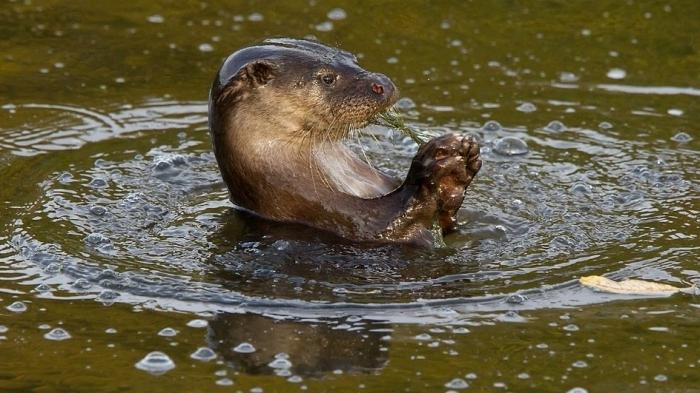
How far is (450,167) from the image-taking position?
5.30 metres

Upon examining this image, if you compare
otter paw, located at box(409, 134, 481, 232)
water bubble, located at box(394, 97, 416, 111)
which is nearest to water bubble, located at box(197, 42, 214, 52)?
water bubble, located at box(394, 97, 416, 111)

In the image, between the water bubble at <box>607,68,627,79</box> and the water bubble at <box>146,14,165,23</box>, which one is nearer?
the water bubble at <box>607,68,627,79</box>

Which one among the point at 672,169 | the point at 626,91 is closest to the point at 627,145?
the point at 672,169

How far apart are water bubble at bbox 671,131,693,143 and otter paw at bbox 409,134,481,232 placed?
1.73m

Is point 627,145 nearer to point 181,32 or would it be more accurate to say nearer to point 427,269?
point 427,269

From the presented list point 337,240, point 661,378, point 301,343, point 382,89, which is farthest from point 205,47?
point 661,378

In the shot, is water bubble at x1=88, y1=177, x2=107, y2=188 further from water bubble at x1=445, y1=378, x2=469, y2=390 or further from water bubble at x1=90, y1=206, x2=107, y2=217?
water bubble at x1=445, y1=378, x2=469, y2=390

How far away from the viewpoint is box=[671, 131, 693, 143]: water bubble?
22.1 ft

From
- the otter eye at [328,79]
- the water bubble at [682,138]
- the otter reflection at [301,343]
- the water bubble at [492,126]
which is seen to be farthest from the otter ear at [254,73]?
the water bubble at [682,138]

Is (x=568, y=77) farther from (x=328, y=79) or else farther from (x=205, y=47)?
(x=328, y=79)

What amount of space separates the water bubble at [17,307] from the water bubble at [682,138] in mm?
3369

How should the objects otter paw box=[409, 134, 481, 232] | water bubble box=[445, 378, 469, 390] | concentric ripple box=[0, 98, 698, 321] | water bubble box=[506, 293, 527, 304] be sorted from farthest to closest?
otter paw box=[409, 134, 481, 232] < concentric ripple box=[0, 98, 698, 321] < water bubble box=[506, 293, 527, 304] < water bubble box=[445, 378, 469, 390]

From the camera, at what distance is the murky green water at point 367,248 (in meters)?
4.37

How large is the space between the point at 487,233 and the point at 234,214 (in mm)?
1073
